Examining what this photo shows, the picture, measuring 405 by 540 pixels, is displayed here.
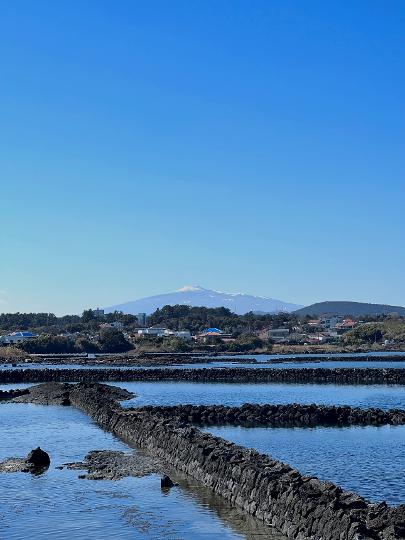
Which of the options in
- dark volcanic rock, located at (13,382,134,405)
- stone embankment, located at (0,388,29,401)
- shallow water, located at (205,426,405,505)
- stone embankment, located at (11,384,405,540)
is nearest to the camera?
stone embankment, located at (11,384,405,540)

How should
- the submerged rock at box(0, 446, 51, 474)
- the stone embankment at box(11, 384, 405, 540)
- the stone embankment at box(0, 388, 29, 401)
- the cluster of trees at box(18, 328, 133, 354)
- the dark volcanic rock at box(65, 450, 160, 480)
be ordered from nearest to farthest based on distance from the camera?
the stone embankment at box(11, 384, 405, 540) < the dark volcanic rock at box(65, 450, 160, 480) < the submerged rock at box(0, 446, 51, 474) < the stone embankment at box(0, 388, 29, 401) < the cluster of trees at box(18, 328, 133, 354)

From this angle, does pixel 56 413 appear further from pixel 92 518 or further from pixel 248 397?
pixel 92 518

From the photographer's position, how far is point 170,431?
28.9 metres

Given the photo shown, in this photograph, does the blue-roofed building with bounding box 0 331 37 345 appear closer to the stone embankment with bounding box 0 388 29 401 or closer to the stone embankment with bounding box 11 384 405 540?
the stone embankment with bounding box 0 388 29 401

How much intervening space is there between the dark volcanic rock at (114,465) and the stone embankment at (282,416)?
12.9 meters

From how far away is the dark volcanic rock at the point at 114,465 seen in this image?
79.5ft

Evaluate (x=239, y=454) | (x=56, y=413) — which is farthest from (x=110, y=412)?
(x=239, y=454)

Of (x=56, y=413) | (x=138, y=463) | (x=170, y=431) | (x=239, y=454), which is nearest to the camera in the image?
(x=239, y=454)

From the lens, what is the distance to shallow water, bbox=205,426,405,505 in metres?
23.5

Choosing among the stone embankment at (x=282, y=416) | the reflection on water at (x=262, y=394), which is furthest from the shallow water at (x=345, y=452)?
the reflection on water at (x=262, y=394)

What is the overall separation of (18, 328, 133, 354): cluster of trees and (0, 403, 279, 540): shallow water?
12747cm

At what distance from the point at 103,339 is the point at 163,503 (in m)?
145

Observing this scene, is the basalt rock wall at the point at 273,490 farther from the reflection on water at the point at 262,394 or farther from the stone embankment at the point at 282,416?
the reflection on water at the point at 262,394

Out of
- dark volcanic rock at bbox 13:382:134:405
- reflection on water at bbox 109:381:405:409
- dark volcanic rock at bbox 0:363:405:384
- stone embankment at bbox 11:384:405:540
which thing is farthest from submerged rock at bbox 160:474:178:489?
dark volcanic rock at bbox 0:363:405:384
